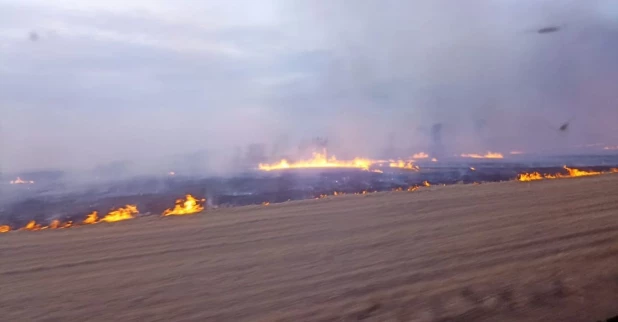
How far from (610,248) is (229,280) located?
208 centimetres

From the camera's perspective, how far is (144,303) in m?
2.39

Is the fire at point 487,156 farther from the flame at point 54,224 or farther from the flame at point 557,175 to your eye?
the flame at point 54,224

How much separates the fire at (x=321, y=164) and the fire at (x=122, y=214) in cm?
156

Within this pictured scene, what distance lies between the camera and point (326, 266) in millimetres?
2822

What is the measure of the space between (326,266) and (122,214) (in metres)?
1.53

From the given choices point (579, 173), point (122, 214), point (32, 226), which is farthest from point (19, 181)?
point (579, 173)

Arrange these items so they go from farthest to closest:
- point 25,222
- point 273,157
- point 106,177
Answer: point 273,157
point 106,177
point 25,222

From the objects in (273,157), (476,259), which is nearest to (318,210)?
(476,259)

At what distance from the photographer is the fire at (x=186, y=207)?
3.70 m

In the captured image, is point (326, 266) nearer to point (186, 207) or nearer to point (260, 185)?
point (186, 207)

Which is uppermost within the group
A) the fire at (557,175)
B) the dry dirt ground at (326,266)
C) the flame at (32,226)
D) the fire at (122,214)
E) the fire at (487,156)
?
the fire at (487,156)

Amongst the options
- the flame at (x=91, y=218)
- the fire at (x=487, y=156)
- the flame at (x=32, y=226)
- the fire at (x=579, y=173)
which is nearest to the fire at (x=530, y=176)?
the fire at (x=579, y=173)

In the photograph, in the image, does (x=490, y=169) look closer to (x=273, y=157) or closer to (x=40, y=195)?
(x=273, y=157)

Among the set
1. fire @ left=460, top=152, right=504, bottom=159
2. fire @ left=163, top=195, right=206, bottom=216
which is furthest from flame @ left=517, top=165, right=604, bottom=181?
fire @ left=163, top=195, right=206, bottom=216
